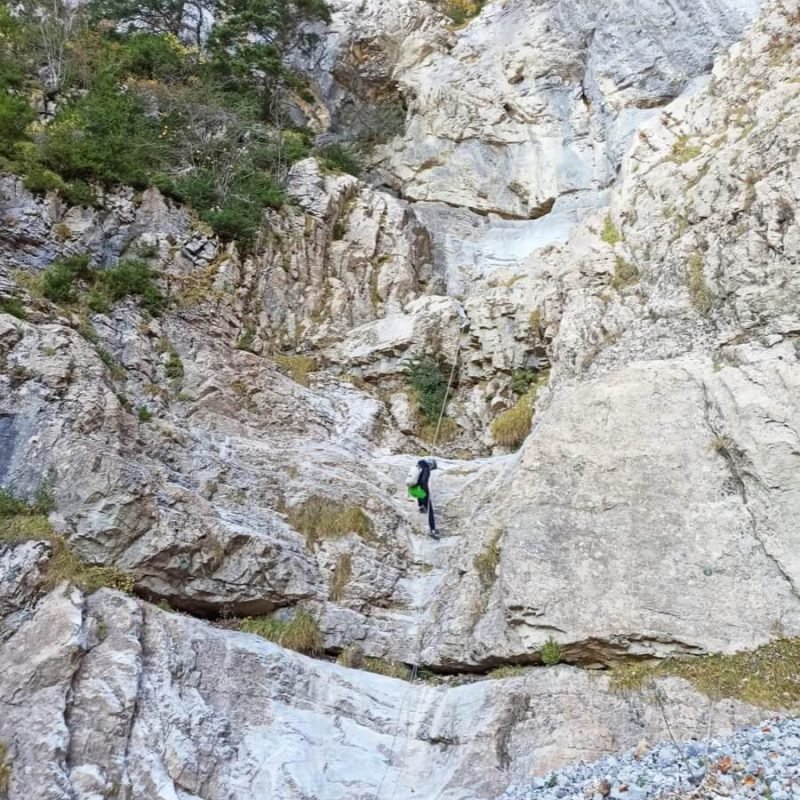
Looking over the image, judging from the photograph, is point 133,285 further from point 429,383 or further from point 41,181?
point 429,383

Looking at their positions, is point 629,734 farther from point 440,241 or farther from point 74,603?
point 440,241

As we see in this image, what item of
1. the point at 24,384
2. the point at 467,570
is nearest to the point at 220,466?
the point at 24,384

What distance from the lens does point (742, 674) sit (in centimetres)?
866

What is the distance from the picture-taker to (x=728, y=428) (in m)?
10.7

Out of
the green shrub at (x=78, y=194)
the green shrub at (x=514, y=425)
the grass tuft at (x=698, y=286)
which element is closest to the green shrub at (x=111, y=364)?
the green shrub at (x=78, y=194)

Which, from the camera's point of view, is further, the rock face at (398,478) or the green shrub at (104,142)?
the green shrub at (104,142)

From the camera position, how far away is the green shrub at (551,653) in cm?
954

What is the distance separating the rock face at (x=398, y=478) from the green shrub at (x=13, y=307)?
257 millimetres

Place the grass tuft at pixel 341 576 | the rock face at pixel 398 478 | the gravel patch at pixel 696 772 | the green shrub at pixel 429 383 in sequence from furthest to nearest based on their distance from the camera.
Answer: the green shrub at pixel 429 383, the grass tuft at pixel 341 576, the rock face at pixel 398 478, the gravel patch at pixel 696 772

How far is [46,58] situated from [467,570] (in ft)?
71.9

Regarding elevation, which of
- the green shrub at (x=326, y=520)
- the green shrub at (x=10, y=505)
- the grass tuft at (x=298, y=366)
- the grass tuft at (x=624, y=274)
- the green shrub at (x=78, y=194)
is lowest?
the green shrub at (x=326, y=520)

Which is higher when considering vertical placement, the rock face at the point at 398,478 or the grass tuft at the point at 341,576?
the rock face at the point at 398,478

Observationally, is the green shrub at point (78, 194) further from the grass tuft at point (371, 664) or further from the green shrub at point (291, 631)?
the grass tuft at point (371, 664)

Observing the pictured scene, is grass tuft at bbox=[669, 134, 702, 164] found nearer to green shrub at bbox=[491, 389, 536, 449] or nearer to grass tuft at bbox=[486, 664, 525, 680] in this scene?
green shrub at bbox=[491, 389, 536, 449]
